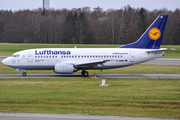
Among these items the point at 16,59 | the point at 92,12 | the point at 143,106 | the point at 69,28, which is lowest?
the point at 143,106

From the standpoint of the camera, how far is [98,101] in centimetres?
1934

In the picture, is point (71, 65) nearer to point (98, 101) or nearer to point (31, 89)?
point (31, 89)

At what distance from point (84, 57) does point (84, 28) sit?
84.9m

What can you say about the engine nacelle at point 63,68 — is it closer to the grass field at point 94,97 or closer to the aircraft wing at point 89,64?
the aircraft wing at point 89,64

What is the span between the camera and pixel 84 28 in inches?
4592

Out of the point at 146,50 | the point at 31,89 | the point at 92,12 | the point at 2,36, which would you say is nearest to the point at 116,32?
the point at 92,12

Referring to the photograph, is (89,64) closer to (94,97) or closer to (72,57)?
(72,57)

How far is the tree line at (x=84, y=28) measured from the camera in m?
112

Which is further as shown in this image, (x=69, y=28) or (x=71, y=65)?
(x=69, y=28)

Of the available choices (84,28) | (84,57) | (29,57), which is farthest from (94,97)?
(84,28)

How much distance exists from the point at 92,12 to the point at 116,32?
40.1 metres

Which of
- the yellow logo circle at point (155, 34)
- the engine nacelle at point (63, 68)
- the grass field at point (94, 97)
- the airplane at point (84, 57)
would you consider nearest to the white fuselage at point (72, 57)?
the airplane at point (84, 57)

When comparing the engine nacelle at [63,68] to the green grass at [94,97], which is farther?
the engine nacelle at [63,68]

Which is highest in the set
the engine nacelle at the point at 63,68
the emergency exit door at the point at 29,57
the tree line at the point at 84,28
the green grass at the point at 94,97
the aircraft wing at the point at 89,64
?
the tree line at the point at 84,28
